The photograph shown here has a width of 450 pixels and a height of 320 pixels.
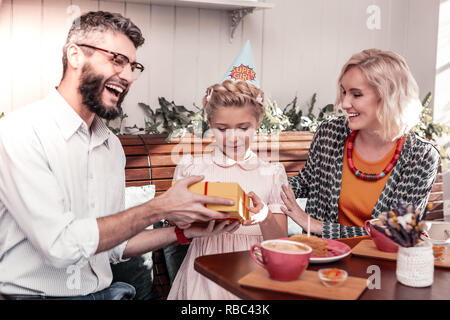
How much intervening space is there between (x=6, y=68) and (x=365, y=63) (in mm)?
2240

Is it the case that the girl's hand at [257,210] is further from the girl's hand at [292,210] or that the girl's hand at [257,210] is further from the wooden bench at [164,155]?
the wooden bench at [164,155]

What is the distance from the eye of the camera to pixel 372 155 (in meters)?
2.24

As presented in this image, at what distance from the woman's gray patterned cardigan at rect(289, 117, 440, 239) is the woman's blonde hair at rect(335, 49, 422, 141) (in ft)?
0.34

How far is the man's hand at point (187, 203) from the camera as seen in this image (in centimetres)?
143

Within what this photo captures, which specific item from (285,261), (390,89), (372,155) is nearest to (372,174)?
(372,155)

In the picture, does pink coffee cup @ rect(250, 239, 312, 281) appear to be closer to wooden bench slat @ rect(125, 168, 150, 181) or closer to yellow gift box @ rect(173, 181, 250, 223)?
yellow gift box @ rect(173, 181, 250, 223)

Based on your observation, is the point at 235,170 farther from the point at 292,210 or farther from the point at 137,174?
the point at 137,174

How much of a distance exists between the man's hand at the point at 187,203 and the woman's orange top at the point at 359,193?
922 millimetres

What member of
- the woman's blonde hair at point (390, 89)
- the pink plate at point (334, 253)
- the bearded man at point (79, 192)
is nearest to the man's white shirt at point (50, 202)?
the bearded man at point (79, 192)

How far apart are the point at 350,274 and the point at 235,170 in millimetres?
899

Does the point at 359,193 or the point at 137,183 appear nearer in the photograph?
the point at 359,193

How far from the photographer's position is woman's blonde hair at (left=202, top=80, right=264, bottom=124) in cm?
207
